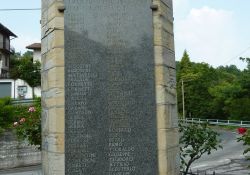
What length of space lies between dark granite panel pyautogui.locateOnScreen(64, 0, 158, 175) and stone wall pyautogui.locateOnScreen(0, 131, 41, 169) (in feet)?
54.9

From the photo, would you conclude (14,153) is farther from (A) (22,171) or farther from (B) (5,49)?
(B) (5,49)

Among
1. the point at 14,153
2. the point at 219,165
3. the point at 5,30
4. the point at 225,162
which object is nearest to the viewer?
the point at 219,165

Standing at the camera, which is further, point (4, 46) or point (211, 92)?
point (211, 92)

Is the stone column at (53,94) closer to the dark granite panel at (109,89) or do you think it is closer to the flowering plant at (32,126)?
the dark granite panel at (109,89)

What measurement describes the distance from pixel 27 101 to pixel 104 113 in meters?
26.7

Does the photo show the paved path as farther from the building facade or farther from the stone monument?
the building facade

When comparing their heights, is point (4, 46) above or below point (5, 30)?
below

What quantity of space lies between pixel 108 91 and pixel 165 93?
0.85 meters

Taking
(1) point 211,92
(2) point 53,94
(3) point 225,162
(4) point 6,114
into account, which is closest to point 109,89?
(2) point 53,94

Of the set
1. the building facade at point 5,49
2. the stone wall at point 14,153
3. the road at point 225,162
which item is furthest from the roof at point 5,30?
the road at point 225,162

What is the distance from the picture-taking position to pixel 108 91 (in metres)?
6.02

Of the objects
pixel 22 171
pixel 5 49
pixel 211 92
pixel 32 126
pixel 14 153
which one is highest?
pixel 5 49

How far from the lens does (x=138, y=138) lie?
5988mm

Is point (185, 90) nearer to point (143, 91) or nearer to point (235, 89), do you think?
point (235, 89)
